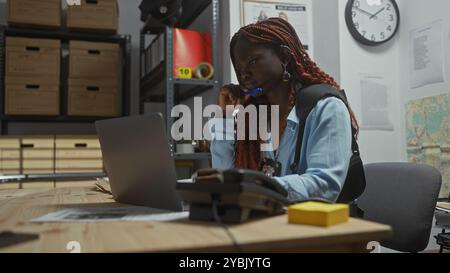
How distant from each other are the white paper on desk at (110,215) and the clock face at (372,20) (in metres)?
2.03

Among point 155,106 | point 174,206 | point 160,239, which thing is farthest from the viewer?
point 155,106

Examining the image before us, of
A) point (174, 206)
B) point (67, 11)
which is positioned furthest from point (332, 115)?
point (67, 11)

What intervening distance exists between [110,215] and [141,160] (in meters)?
0.13

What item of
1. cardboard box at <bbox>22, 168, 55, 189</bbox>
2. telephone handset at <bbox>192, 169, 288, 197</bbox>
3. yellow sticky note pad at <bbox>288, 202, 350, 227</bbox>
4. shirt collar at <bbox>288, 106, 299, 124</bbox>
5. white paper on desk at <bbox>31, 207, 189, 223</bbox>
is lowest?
cardboard box at <bbox>22, 168, 55, 189</bbox>

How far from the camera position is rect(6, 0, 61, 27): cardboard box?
2766mm

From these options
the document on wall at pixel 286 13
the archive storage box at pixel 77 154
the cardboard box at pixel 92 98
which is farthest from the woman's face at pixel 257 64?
the cardboard box at pixel 92 98

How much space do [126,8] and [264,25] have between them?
2444mm

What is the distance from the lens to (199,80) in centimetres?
240

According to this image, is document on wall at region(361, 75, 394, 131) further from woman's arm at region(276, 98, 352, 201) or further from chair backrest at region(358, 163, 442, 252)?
woman's arm at region(276, 98, 352, 201)

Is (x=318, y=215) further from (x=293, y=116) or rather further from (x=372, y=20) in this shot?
(x=372, y=20)

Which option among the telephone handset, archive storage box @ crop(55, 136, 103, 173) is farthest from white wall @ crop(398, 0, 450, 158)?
archive storage box @ crop(55, 136, 103, 173)
